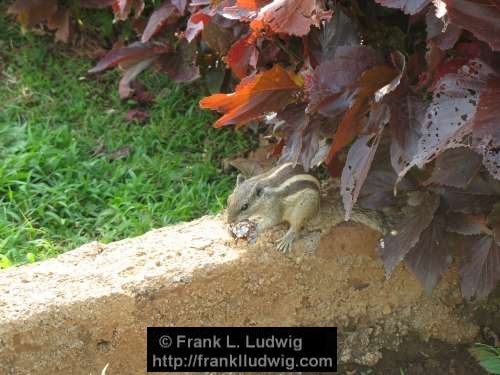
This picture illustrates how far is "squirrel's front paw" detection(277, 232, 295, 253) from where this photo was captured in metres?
3.47

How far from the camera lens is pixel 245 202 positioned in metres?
3.65

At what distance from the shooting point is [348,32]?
117 inches

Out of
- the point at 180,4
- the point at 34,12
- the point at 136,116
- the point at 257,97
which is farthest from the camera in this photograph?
the point at 34,12

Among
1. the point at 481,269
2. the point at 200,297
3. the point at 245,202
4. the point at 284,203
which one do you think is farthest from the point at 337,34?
the point at 200,297

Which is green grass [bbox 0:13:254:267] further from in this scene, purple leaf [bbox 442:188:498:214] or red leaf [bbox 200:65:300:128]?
purple leaf [bbox 442:188:498:214]

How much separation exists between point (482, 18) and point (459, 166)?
66cm

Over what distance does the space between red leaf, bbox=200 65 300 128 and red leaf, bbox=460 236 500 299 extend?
0.99 metres

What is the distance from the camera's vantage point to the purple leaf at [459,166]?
8.92ft

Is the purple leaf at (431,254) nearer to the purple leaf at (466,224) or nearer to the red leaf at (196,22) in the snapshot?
the purple leaf at (466,224)

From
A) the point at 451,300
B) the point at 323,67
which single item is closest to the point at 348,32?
the point at 323,67

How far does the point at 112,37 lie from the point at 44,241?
1987 millimetres

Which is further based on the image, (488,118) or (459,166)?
(459,166)

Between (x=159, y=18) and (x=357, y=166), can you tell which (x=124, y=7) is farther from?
(x=357, y=166)

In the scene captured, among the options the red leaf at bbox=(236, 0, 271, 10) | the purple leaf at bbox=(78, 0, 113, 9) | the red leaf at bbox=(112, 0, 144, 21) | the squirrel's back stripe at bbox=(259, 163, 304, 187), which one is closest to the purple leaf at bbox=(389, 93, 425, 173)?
the red leaf at bbox=(236, 0, 271, 10)
